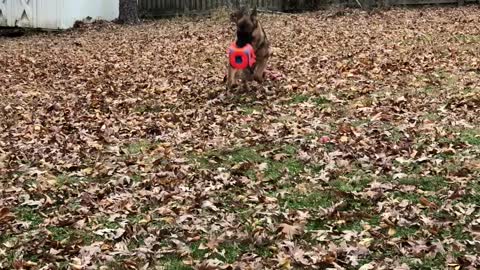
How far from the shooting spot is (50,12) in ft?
72.0

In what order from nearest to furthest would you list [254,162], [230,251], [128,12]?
1. [230,251]
2. [254,162]
3. [128,12]

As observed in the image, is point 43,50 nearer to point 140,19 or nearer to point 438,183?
point 140,19

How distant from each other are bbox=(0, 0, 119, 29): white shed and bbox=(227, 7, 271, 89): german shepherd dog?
12704mm

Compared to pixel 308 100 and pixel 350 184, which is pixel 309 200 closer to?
pixel 350 184

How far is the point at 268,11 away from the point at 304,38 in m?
5.76

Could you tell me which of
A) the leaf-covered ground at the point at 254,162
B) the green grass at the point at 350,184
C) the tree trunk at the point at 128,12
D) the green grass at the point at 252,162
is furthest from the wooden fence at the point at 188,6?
the green grass at the point at 350,184

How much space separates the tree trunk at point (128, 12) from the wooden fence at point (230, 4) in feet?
5.22

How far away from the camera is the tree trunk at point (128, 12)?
2187 centimetres

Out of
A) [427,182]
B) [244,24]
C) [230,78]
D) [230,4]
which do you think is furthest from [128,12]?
[427,182]

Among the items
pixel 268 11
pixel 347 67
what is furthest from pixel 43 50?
pixel 347 67

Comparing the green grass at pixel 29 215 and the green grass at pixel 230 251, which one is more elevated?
the green grass at pixel 230 251

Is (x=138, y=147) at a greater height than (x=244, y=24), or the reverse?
(x=244, y=24)

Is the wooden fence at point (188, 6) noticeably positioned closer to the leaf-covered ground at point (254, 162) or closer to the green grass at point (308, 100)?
the leaf-covered ground at point (254, 162)

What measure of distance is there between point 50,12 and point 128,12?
100.0 inches
